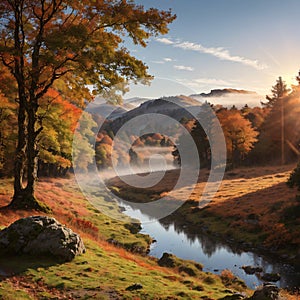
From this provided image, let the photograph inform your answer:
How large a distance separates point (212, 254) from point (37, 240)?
20053 millimetres

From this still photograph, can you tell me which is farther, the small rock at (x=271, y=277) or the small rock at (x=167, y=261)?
the small rock at (x=167, y=261)

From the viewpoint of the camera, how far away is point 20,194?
2061 centimetres

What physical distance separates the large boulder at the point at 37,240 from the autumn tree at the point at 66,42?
7.10m

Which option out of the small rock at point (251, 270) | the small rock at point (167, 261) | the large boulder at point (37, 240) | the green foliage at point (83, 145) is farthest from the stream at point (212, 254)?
the green foliage at point (83, 145)

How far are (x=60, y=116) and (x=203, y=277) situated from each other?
20148 mm

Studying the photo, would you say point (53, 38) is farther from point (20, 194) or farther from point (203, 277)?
point (203, 277)

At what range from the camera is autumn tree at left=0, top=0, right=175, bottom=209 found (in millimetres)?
18641

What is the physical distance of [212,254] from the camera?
96.5 feet

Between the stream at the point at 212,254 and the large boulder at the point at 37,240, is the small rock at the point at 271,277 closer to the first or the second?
the stream at the point at 212,254

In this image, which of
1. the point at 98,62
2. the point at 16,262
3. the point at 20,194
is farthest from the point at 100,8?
the point at 16,262

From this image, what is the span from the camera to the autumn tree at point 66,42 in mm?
18641

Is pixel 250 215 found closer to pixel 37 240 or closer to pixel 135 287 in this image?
pixel 135 287

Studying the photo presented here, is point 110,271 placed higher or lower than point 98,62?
lower

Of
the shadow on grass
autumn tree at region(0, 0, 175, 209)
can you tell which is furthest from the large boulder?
autumn tree at region(0, 0, 175, 209)
